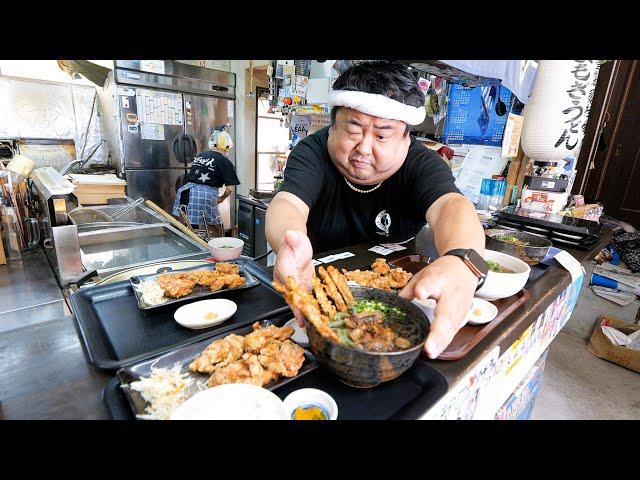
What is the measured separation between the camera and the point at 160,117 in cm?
605

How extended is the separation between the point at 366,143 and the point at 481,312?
0.91 m

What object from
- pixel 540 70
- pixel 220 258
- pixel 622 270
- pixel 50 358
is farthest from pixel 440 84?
pixel 50 358

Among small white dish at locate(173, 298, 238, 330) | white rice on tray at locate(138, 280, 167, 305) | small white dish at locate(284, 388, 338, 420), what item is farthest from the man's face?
small white dish at locate(284, 388, 338, 420)

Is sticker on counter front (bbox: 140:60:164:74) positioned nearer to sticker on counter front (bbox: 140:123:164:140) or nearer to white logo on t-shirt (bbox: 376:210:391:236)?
sticker on counter front (bbox: 140:123:164:140)

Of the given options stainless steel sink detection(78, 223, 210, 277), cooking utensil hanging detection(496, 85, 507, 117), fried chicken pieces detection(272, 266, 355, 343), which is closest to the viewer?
fried chicken pieces detection(272, 266, 355, 343)

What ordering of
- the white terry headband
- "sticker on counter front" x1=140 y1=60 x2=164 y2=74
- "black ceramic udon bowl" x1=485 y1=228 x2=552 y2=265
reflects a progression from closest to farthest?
1. the white terry headband
2. "black ceramic udon bowl" x1=485 y1=228 x2=552 y2=265
3. "sticker on counter front" x1=140 y1=60 x2=164 y2=74

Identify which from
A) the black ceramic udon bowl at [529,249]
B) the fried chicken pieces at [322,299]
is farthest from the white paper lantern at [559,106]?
the fried chicken pieces at [322,299]

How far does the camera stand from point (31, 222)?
9.97 feet

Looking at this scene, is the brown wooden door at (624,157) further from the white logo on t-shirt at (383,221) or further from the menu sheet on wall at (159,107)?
the menu sheet on wall at (159,107)

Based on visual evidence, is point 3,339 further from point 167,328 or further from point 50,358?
point 167,328

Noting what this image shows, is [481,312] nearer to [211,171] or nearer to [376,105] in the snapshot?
[376,105]

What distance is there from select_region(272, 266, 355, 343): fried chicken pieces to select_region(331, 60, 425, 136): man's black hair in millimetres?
958

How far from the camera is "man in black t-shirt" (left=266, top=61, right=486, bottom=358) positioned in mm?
1042

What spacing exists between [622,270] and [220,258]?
16.0ft
